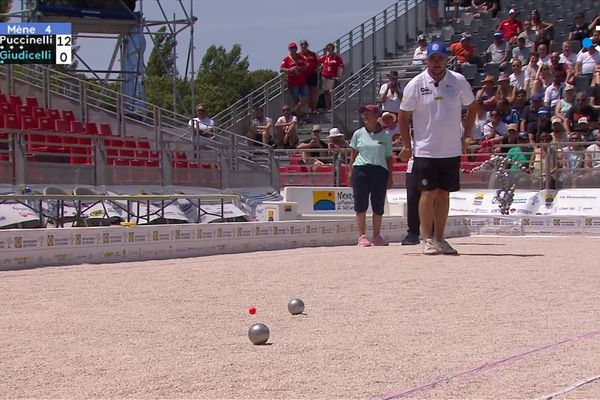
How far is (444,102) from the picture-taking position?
11.0 metres

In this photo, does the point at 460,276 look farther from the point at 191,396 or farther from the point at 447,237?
the point at 447,237

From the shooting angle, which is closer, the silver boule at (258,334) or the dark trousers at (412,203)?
the silver boule at (258,334)

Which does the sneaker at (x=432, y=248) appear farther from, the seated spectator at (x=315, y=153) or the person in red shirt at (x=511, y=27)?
the person in red shirt at (x=511, y=27)

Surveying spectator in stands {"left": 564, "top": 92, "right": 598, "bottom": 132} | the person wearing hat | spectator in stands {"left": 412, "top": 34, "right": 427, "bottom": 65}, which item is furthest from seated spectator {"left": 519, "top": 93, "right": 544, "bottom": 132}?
the person wearing hat

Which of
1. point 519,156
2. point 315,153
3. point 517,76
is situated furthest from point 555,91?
point 315,153

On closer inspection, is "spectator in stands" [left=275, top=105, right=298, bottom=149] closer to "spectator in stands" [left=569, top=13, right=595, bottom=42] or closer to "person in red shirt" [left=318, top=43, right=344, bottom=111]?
"person in red shirt" [left=318, top=43, right=344, bottom=111]

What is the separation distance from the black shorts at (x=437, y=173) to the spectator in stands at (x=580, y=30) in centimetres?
1415

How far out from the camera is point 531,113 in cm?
2102

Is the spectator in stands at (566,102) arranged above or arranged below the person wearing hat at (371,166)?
above

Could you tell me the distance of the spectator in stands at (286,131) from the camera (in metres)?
23.7

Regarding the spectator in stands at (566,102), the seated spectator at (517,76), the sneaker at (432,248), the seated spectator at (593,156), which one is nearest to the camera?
the sneaker at (432,248)

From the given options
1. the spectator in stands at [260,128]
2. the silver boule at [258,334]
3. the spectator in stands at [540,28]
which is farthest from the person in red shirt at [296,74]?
the silver boule at [258,334]

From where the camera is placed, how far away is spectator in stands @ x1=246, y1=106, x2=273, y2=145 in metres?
24.1

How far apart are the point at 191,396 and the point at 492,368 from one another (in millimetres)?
1332
